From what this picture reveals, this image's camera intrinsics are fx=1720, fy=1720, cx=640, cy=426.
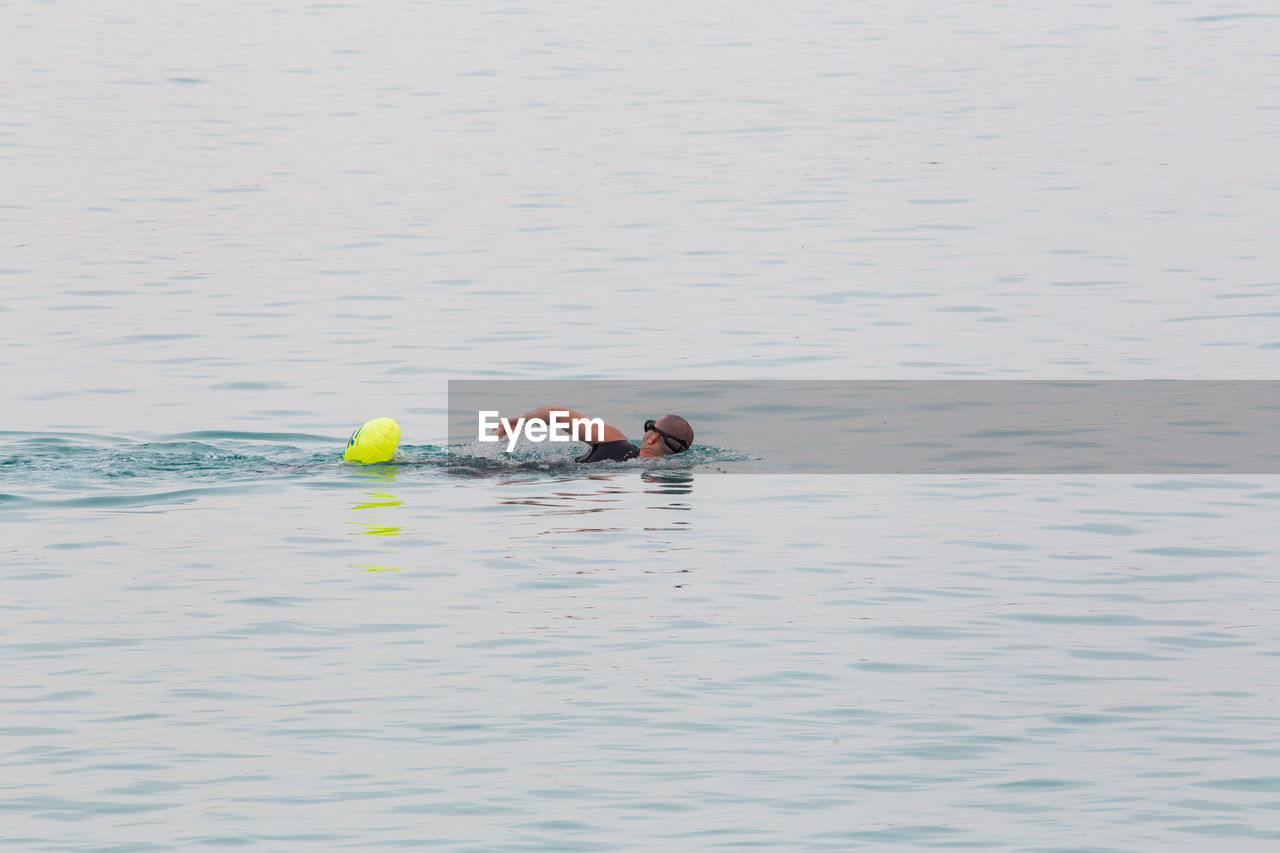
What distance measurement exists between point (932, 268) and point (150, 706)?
58.4 ft

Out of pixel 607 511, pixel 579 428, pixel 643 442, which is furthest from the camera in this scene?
pixel 643 442

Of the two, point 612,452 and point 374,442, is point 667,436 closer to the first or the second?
point 612,452

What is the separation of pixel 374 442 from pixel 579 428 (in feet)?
6.02

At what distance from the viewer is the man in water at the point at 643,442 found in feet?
51.9

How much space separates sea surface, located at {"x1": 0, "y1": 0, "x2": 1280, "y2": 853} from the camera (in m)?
8.95

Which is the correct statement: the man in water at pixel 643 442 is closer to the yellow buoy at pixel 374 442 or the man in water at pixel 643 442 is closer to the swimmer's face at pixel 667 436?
the swimmer's face at pixel 667 436

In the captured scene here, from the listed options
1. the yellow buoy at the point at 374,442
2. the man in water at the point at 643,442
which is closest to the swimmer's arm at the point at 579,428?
the man in water at the point at 643,442

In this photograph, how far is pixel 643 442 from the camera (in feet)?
53.7

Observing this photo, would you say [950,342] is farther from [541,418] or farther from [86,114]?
[86,114]

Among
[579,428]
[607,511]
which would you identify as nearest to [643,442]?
[579,428]

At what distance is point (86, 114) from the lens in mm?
38562

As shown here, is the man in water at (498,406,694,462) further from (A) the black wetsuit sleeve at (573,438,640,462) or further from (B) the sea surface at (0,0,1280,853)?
(B) the sea surface at (0,0,1280,853)

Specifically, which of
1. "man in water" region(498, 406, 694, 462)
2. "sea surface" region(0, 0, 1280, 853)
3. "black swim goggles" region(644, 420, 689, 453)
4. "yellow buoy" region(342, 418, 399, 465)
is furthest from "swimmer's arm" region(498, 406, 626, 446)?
"yellow buoy" region(342, 418, 399, 465)

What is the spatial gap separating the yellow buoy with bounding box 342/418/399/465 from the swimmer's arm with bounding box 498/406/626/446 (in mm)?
970
